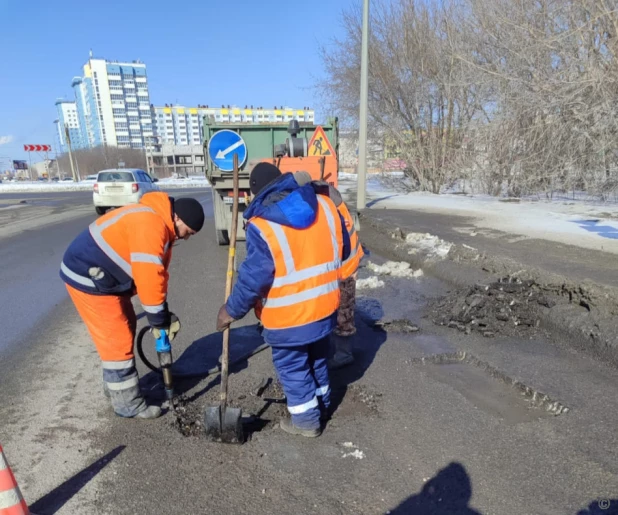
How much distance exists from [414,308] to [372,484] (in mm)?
3182

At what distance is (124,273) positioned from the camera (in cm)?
296

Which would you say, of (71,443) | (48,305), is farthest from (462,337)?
(48,305)

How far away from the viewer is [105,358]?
3.04m

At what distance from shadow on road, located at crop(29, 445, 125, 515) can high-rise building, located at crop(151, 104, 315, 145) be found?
120499 millimetres

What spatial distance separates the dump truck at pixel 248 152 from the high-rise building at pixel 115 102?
348 feet

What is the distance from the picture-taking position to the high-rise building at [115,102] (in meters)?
106

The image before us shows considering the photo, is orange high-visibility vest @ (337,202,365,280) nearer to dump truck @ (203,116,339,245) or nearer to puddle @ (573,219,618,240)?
dump truck @ (203,116,339,245)

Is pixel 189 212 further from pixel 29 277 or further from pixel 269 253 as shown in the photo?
pixel 29 277

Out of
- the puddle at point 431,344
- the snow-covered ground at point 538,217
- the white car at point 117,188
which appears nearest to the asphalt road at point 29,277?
the white car at point 117,188

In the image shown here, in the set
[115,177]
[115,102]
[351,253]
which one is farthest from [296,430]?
[115,102]

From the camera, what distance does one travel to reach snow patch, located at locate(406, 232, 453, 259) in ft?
24.1

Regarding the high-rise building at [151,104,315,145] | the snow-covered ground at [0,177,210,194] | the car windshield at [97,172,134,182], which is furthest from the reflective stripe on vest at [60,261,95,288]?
the high-rise building at [151,104,315,145]

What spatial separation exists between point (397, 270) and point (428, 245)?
1.37 m

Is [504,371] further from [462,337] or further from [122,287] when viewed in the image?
[122,287]
